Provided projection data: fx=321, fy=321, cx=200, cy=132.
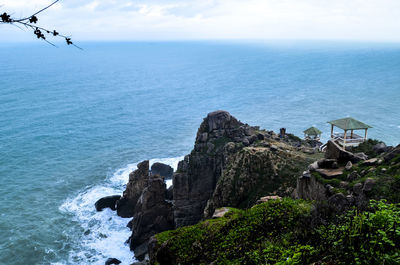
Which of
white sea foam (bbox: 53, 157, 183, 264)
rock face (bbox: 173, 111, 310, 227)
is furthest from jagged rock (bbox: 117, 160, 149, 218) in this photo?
rock face (bbox: 173, 111, 310, 227)

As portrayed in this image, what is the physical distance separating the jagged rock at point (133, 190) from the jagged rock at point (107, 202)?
6.74 feet

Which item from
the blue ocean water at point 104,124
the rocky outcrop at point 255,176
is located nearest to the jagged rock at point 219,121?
the rocky outcrop at point 255,176

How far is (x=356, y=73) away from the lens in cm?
19662

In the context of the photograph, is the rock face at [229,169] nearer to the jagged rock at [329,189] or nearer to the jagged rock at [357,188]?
the jagged rock at [329,189]

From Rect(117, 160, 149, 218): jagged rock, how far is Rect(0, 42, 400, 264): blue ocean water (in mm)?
2148

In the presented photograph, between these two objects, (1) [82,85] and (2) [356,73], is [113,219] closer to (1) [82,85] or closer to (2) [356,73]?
(1) [82,85]

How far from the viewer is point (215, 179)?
45.0 m

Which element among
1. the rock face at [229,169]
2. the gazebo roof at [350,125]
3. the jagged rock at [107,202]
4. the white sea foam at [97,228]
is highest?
the gazebo roof at [350,125]

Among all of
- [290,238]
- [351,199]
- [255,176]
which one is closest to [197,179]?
[255,176]

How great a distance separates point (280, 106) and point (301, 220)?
110 m

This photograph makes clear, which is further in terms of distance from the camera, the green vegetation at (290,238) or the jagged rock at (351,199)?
the jagged rock at (351,199)

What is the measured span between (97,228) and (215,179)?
18966 mm

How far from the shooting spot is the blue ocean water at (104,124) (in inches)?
1829

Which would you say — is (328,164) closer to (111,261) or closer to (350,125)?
(350,125)
